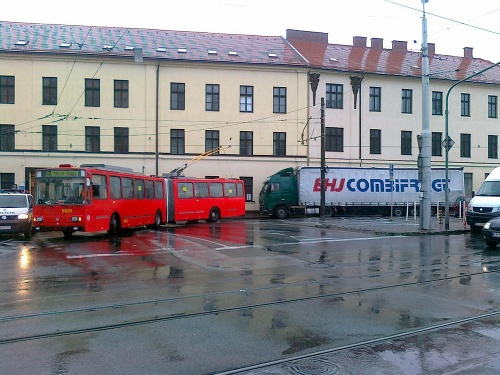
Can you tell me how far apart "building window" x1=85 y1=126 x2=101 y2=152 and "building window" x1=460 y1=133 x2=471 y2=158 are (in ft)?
99.1

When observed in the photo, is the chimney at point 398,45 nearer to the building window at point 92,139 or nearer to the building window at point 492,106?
the building window at point 492,106

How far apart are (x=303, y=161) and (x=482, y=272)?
2929 cm

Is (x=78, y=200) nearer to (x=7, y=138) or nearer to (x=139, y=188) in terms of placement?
(x=139, y=188)

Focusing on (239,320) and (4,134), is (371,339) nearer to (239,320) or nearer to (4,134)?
(239,320)

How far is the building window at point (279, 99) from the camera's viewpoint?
134 feet

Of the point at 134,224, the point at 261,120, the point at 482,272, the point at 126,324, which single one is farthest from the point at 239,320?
the point at 261,120

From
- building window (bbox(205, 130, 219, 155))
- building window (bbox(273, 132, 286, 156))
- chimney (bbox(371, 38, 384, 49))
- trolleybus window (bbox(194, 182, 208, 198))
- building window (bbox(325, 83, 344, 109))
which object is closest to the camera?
trolleybus window (bbox(194, 182, 208, 198))

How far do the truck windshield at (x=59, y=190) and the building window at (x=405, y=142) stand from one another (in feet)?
102

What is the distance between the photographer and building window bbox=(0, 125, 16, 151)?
3669cm

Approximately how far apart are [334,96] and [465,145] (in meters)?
13.1

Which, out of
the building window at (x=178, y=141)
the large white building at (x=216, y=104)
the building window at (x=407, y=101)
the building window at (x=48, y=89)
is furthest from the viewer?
the building window at (x=407, y=101)

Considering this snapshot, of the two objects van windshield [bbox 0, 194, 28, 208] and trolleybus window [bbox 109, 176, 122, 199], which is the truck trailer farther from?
van windshield [bbox 0, 194, 28, 208]

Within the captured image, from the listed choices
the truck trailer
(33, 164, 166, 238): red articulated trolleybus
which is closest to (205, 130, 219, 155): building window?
the truck trailer

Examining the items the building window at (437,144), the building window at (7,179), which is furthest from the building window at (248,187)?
the building window at (7,179)
